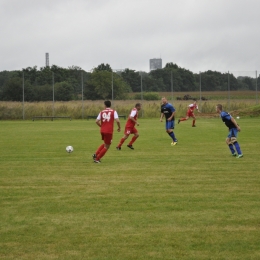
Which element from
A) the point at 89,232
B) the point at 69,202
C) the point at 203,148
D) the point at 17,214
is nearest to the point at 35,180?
the point at 69,202

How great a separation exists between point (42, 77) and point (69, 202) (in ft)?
151

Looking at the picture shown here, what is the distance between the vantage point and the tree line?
52719mm

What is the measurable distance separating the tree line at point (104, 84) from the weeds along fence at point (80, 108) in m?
1.04

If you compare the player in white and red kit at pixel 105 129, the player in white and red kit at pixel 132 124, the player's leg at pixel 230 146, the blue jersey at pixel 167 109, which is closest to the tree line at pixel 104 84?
the blue jersey at pixel 167 109

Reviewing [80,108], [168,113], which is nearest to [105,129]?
[168,113]

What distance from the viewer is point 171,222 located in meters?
7.61

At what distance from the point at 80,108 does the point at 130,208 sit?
141ft

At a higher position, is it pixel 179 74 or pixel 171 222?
pixel 179 74

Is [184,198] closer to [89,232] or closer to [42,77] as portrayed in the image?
[89,232]

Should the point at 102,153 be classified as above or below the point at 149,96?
below

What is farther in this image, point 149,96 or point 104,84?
point 149,96

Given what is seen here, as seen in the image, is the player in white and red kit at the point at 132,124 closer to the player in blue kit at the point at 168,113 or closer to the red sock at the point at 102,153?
the player in blue kit at the point at 168,113

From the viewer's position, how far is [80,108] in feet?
168

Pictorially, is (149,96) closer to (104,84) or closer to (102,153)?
(104,84)
